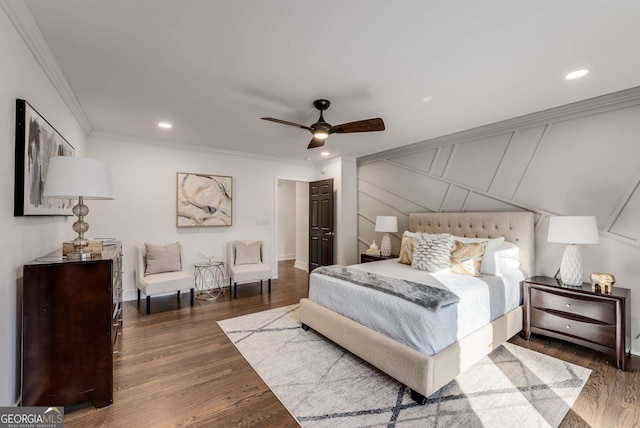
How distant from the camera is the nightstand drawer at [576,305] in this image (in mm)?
2438

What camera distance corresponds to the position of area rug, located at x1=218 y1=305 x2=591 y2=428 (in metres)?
1.81

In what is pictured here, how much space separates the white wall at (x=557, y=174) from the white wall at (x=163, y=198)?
305 centimetres

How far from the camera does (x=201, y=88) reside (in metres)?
2.57

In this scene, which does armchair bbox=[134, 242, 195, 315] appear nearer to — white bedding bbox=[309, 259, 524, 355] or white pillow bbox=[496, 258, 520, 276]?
white bedding bbox=[309, 259, 524, 355]

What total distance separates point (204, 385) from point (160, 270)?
8.03ft

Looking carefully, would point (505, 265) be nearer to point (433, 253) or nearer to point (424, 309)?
point (433, 253)

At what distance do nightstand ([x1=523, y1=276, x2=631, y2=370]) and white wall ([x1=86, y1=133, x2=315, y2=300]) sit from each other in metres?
4.27

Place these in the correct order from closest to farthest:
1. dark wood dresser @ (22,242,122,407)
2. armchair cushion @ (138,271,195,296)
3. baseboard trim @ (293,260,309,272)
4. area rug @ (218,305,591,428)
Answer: dark wood dresser @ (22,242,122,407)
area rug @ (218,305,591,428)
armchair cushion @ (138,271,195,296)
baseboard trim @ (293,260,309,272)

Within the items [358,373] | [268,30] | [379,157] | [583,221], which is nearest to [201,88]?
[268,30]

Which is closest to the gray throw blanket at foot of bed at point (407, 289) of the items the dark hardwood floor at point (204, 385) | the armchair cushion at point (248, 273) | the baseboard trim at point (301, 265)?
the dark hardwood floor at point (204, 385)

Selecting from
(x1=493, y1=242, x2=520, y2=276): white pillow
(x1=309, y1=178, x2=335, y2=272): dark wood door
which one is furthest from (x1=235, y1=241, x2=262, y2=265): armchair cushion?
(x1=493, y1=242, x2=520, y2=276): white pillow

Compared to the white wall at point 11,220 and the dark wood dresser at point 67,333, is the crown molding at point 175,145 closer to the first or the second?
the white wall at point 11,220

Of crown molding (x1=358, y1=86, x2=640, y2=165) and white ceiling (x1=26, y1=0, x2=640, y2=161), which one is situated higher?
white ceiling (x1=26, y1=0, x2=640, y2=161)

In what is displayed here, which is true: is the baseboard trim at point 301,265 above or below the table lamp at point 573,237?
below
